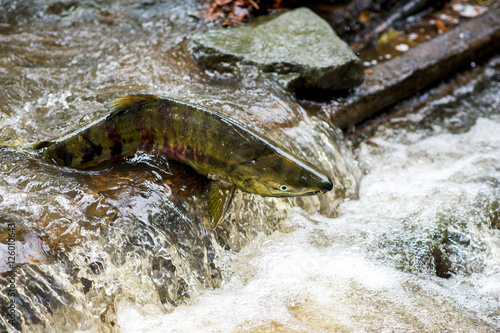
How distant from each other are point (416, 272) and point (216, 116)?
1.97 metres

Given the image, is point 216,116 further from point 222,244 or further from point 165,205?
point 222,244

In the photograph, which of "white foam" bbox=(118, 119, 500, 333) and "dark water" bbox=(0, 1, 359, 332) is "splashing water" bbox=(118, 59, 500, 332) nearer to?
"white foam" bbox=(118, 119, 500, 333)

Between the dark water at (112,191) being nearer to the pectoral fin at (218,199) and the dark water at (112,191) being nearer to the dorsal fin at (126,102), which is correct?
the pectoral fin at (218,199)

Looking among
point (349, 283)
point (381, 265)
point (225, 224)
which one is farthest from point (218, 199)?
point (381, 265)

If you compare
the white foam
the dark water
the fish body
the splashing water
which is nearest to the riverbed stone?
Result: the dark water

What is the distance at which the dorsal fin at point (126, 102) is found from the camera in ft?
9.98

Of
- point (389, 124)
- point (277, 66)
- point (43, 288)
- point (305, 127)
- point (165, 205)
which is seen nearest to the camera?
point (43, 288)

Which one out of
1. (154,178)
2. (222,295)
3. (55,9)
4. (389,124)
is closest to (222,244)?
(222,295)

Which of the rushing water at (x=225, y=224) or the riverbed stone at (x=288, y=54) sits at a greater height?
the riverbed stone at (x=288, y=54)

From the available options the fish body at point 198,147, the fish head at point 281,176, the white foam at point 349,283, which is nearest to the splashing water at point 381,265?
the white foam at point 349,283

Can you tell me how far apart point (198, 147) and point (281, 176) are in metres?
0.63

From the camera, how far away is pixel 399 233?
3.67m

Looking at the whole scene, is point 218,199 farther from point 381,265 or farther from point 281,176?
point 381,265

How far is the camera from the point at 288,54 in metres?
4.60
